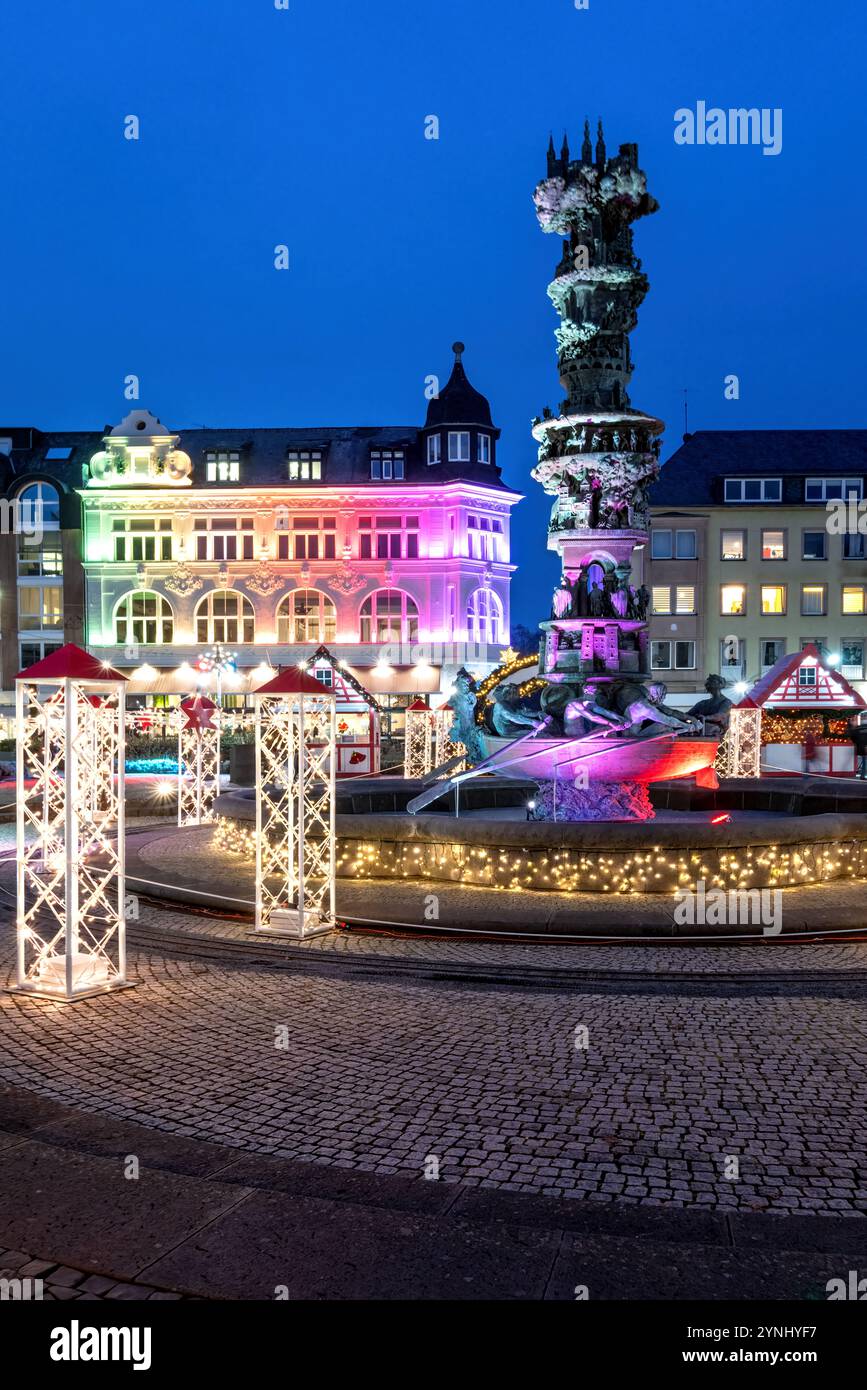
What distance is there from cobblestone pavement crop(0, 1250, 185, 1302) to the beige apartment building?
50.7m

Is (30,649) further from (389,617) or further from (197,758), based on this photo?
(197,758)

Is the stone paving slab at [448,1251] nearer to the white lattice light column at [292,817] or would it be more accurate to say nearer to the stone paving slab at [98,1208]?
the stone paving slab at [98,1208]

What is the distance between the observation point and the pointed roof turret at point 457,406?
204 feet

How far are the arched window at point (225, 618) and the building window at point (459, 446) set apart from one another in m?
14.8

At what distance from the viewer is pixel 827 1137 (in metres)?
6.67

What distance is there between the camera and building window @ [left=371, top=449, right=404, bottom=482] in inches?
2483

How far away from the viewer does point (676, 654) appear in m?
54.5

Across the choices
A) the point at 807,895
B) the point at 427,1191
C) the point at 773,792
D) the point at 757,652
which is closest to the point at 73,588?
the point at 757,652

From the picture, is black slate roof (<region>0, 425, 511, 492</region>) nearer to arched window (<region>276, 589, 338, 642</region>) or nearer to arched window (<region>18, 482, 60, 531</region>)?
arched window (<region>18, 482, 60, 531</region>)

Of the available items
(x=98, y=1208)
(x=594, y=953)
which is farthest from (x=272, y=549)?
(x=98, y=1208)

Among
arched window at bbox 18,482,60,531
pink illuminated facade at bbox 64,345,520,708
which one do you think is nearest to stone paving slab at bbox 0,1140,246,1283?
pink illuminated facade at bbox 64,345,520,708

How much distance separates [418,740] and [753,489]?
2868 centimetres
